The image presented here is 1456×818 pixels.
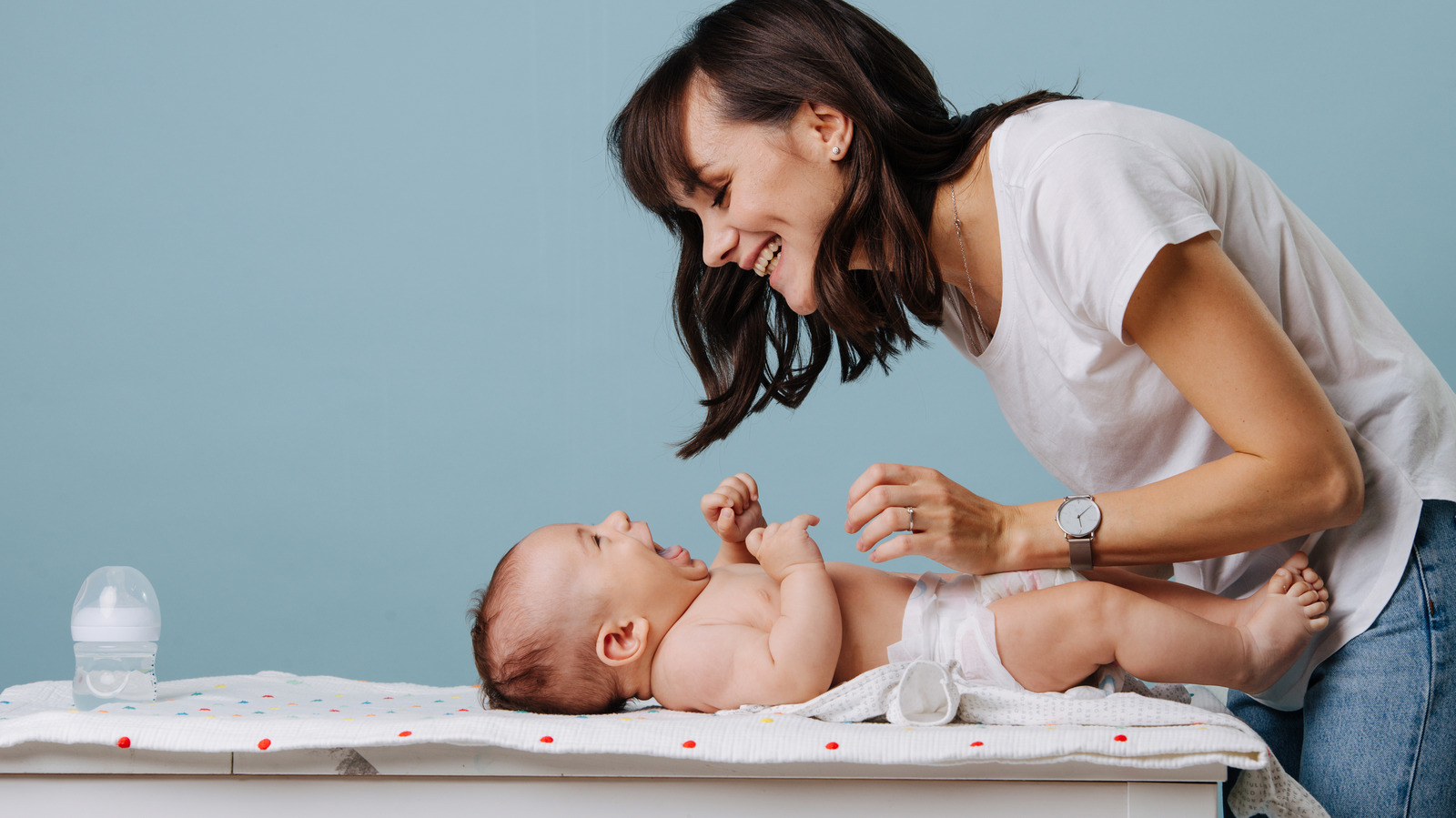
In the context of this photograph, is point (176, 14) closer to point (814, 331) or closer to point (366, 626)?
point (366, 626)

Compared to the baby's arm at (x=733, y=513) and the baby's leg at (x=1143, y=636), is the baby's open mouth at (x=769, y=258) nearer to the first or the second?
the baby's arm at (x=733, y=513)

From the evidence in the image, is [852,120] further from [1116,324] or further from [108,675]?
[108,675]

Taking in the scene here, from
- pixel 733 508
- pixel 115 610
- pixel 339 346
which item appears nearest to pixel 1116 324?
pixel 733 508

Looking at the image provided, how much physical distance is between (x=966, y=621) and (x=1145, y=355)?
1.11 feet

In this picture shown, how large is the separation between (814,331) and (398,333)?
4.63ft

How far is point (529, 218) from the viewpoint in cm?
256

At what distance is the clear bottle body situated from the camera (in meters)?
1.17

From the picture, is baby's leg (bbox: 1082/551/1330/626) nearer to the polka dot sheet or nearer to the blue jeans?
the blue jeans

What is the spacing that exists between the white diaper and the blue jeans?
0.29 metres

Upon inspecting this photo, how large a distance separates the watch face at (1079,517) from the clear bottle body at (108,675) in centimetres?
101

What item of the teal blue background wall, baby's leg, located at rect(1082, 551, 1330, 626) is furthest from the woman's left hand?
the teal blue background wall

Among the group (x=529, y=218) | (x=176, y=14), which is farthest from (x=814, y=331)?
(x=176, y=14)

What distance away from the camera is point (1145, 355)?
41.7 inches

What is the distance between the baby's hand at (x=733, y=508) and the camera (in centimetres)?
136
